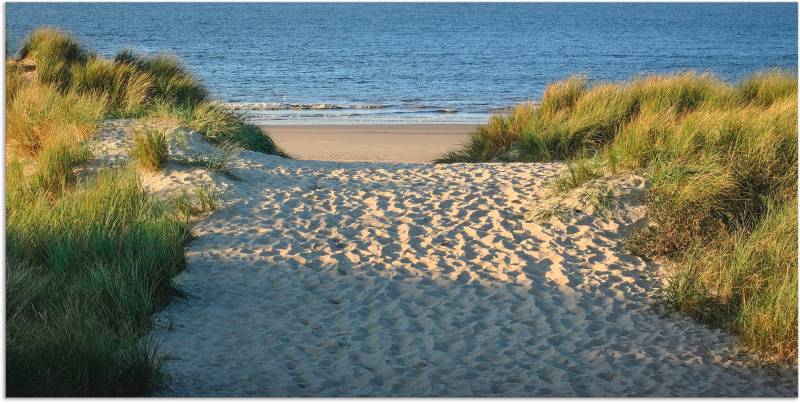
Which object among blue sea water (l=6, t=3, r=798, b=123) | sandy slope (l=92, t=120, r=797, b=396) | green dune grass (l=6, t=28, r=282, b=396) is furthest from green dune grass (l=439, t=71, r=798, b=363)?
blue sea water (l=6, t=3, r=798, b=123)

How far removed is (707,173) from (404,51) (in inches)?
1376

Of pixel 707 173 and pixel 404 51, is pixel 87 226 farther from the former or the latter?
pixel 404 51

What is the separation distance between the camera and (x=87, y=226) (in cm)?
642

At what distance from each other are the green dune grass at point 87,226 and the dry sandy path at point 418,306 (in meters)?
0.26

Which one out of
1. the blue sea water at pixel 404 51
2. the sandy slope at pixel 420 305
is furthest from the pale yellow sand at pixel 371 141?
the sandy slope at pixel 420 305

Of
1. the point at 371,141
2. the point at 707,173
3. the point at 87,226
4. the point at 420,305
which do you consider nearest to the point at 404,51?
the point at 371,141

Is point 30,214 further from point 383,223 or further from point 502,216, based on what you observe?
point 502,216

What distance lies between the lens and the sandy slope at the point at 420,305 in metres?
4.79

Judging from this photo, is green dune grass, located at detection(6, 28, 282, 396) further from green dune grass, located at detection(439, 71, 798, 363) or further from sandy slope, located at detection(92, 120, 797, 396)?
green dune grass, located at detection(439, 71, 798, 363)

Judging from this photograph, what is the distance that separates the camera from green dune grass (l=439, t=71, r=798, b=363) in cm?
572

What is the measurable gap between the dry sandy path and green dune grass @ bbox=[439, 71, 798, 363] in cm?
28

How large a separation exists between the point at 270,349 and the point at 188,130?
16.9ft

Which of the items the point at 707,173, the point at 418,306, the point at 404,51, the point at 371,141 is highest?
the point at 707,173

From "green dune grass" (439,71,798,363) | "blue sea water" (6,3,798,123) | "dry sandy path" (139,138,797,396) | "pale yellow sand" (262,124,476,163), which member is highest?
"green dune grass" (439,71,798,363)
